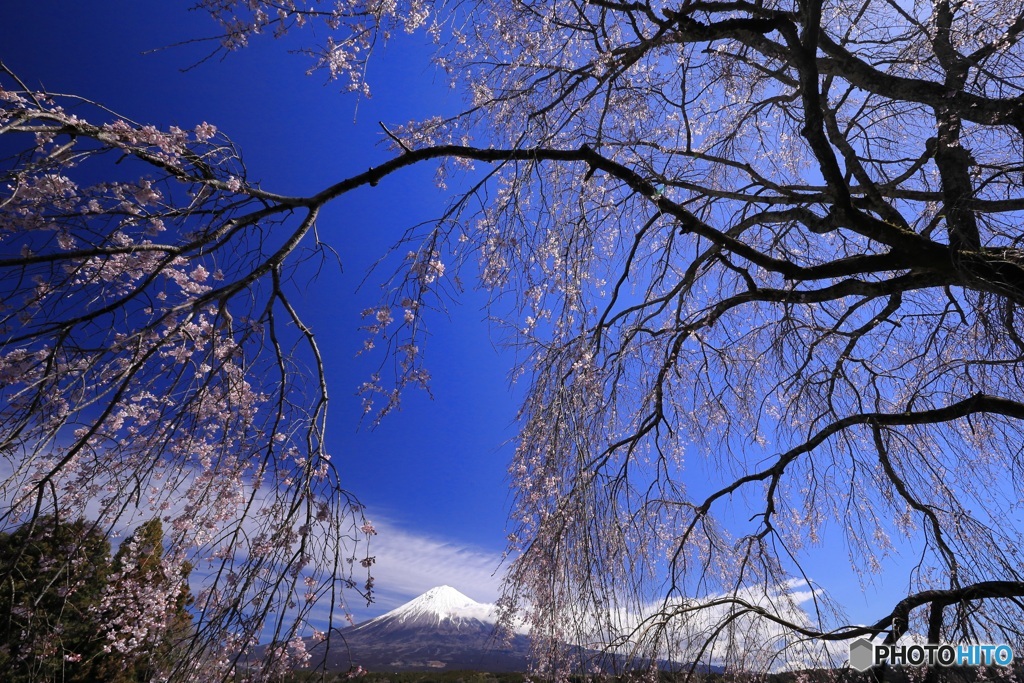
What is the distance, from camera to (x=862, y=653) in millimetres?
3906

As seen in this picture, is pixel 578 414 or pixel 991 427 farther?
pixel 991 427

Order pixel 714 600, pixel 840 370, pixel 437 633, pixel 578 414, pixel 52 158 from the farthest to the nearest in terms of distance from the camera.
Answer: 1. pixel 437 633
2. pixel 840 370
3. pixel 714 600
4. pixel 578 414
5. pixel 52 158

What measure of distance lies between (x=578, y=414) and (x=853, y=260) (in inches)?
84.6

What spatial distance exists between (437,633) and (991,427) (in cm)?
5692

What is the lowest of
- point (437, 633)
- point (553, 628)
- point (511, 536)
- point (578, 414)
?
point (437, 633)

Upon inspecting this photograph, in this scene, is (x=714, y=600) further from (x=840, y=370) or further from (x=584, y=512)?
(x=840, y=370)

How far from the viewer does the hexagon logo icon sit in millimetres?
3797

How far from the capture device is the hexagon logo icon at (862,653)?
380 centimetres

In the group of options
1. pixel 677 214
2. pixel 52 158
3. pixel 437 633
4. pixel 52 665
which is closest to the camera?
pixel 52 158

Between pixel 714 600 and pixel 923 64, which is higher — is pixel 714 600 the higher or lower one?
the lower one

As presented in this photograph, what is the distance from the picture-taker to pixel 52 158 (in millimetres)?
2029

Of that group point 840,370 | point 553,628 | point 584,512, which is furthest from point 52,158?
point 840,370

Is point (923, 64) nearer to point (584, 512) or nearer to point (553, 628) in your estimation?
point (584, 512)

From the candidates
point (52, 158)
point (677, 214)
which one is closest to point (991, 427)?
point (677, 214)
